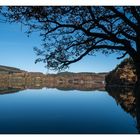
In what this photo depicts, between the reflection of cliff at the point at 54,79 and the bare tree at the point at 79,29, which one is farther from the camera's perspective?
the reflection of cliff at the point at 54,79

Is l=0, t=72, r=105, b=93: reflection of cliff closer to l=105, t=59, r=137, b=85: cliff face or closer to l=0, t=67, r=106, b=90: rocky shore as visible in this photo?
l=0, t=67, r=106, b=90: rocky shore

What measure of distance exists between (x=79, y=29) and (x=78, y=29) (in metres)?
0.03

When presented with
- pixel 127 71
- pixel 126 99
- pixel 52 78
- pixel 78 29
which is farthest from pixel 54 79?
pixel 126 99

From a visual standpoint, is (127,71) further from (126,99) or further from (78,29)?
(126,99)

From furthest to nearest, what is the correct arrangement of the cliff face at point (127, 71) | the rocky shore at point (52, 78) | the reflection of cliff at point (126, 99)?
1. the reflection of cliff at point (126, 99)
2. the rocky shore at point (52, 78)
3. the cliff face at point (127, 71)

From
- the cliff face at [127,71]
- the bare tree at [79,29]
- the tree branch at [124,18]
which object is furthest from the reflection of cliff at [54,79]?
the tree branch at [124,18]

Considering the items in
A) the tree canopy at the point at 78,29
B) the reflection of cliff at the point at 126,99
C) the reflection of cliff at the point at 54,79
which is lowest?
the reflection of cliff at the point at 126,99

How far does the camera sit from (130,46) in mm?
5039

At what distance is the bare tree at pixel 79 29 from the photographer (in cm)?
509

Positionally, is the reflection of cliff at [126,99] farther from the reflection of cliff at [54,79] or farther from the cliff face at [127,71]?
the reflection of cliff at [54,79]

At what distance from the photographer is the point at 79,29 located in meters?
5.16

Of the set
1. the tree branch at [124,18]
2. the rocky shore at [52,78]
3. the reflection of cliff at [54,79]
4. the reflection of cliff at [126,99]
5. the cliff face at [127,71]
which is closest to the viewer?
the tree branch at [124,18]
